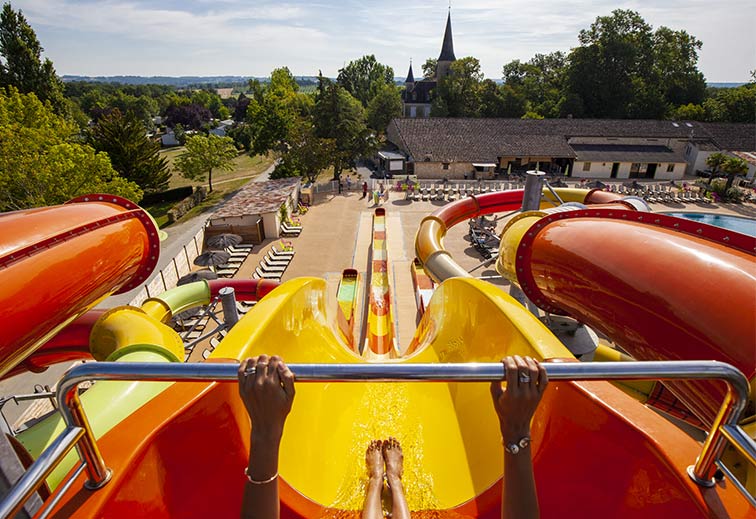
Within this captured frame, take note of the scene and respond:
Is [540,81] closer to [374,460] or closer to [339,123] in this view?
[339,123]

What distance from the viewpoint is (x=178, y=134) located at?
6988 cm

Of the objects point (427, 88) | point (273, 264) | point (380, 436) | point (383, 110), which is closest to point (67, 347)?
point (380, 436)

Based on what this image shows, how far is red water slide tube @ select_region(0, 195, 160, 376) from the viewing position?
11.5ft

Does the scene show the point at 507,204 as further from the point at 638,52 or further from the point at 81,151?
the point at 638,52

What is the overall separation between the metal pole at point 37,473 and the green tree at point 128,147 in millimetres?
33946

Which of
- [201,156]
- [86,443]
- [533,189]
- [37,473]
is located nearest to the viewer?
[37,473]

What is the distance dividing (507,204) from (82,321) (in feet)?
39.9

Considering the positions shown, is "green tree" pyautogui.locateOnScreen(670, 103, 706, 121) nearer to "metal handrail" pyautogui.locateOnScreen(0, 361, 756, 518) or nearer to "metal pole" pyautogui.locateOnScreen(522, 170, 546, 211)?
"metal pole" pyautogui.locateOnScreen(522, 170, 546, 211)

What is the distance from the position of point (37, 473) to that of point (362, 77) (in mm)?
86938

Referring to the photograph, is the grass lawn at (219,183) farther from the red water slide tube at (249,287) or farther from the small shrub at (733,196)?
the small shrub at (733,196)

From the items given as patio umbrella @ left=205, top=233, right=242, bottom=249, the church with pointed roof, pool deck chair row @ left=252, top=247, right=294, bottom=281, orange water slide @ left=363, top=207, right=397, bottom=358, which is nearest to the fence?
patio umbrella @ left=205, top=233, right=242, bottom=249

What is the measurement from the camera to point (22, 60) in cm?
2878

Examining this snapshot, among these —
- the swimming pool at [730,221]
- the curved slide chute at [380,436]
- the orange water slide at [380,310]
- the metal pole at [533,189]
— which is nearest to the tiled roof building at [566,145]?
the swimming pool at [730,221]

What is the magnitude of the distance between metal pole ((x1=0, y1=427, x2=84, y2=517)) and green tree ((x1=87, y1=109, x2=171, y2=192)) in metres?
33.9
